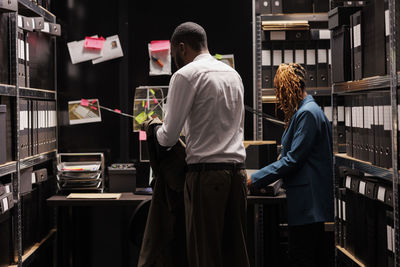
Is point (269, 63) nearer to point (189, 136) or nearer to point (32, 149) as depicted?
point (189, 136)

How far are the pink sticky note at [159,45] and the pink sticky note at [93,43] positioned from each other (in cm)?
36

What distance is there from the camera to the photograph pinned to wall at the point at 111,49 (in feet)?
12.6

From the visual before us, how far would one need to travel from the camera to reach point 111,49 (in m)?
3.86

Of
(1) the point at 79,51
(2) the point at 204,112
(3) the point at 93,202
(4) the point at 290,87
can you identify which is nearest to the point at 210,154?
(2) the point at 204,112

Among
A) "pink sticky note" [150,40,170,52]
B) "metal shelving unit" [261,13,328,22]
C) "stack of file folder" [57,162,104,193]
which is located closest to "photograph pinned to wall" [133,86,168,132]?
"pink sticky note" [150,40,170,52]

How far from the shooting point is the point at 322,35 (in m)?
3.61

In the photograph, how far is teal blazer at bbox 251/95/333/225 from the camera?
8.91ft

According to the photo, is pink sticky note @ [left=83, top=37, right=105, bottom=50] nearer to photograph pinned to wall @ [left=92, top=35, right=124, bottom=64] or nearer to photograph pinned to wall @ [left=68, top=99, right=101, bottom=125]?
photograph pinned to wall @ [left=92, top=35, right=124, bottom=64]

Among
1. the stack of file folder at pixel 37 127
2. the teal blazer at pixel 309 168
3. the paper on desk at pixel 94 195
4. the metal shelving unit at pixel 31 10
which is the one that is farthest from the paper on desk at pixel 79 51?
the teal blazer at pixel 309 168

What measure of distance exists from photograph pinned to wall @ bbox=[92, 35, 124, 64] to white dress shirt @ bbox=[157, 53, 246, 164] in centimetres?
151

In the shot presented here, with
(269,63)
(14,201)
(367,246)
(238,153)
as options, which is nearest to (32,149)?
(14,201)

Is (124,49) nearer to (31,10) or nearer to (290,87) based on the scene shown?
(31,10)

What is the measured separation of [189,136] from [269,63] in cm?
139

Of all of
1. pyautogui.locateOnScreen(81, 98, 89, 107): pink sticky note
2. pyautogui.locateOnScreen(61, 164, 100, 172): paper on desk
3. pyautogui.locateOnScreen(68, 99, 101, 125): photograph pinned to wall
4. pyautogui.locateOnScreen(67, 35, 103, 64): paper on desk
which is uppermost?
pyautogui.locateOnScreen(67, 35, 103, 64): paper on desk
